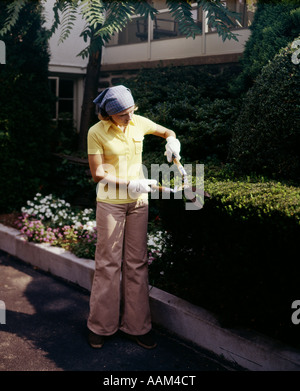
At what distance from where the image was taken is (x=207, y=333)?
12.4 ft

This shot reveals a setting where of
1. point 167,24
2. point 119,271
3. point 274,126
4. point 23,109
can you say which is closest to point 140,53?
point 167,24

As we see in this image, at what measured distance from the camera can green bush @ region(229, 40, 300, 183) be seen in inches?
173

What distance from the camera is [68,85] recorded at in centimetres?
1055

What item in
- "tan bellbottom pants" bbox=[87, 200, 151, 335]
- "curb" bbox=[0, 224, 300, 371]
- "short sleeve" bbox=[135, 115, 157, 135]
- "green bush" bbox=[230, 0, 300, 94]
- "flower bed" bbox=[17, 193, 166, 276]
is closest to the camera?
"curb" bbox=[0, 224, 300, 371]

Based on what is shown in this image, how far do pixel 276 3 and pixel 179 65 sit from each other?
2.83 meters

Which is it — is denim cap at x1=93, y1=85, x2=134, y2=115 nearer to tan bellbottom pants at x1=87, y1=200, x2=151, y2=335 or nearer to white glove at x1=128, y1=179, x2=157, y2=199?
white glove at x1=128, y1=179, x2=157, y2=199

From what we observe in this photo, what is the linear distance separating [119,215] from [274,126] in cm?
185

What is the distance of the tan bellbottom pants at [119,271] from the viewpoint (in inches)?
149

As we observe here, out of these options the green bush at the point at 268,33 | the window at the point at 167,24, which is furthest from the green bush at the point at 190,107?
the window at the point at 167,24

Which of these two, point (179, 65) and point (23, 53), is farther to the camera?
point (179, 65)

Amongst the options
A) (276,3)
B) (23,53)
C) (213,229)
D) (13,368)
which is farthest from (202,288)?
(23,53)

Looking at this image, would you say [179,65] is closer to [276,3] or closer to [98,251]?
[276,3]

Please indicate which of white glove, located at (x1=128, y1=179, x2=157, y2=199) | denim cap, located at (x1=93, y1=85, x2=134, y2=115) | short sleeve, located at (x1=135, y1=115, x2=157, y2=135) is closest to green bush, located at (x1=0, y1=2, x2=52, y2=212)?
short sleeve, located at (x1=135, y1=115, x2=157, y2=135)

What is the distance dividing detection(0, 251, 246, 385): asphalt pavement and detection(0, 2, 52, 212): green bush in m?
2.64
